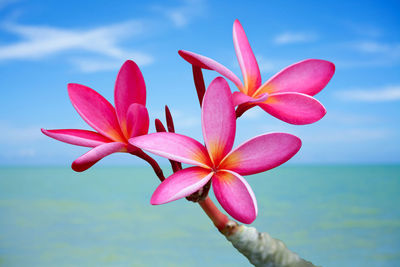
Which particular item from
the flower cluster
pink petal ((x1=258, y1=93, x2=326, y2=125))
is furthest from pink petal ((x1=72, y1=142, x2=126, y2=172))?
pink petal ((x1=258, y1=93, x2=326, y2=125))

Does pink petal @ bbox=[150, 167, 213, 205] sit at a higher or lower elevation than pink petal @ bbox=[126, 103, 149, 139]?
lower

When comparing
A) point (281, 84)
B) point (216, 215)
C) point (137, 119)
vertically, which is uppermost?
point (281, 84)

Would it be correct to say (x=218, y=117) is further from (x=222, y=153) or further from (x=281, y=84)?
(x=281, y=84)

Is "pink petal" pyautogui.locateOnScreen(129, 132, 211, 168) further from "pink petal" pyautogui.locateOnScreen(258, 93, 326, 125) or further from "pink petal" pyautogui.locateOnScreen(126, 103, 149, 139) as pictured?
"pink petal" pyautogui.locateOnScreen(258, 93, 326, 125)

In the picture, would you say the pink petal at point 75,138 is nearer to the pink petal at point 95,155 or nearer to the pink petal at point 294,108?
the pink petal at point 95,155

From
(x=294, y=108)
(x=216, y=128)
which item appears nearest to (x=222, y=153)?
(x=216, y=128)

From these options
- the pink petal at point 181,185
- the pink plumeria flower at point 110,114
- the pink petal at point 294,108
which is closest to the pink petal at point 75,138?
the pink plumeria flower at point 110,114

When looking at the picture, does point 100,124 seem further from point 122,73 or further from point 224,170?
point 224,170
